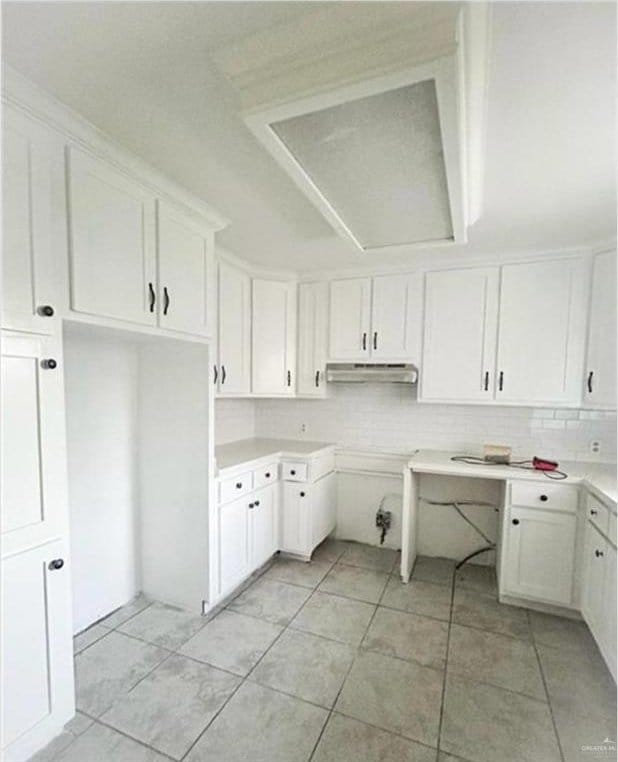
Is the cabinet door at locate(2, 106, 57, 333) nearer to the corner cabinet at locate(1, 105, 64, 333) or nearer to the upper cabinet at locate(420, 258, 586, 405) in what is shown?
the corner cabinet at locate(1, 105, 64, 333)

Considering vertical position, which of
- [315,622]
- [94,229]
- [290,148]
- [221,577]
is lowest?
[315,622]

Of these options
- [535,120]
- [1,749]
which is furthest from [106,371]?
[535,120]

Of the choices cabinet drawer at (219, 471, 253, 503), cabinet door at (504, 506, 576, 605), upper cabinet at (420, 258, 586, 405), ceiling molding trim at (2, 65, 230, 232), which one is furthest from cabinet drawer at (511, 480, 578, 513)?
ceiling molding trim at (2, 65, 230, 232)

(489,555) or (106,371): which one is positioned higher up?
(106,371)

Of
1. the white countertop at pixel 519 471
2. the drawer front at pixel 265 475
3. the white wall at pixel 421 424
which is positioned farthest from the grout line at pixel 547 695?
the drawer front at pixel 265 475

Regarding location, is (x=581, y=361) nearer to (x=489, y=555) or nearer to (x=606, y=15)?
(x=489, y=555)

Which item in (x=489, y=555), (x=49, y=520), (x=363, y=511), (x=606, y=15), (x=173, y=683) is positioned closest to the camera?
(x=606, y=15)

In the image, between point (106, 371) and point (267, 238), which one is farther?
point (267, 238)

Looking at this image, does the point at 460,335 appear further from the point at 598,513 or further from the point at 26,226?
the point at 26,226

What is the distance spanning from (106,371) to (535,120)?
2497 mm

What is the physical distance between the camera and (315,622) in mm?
2359

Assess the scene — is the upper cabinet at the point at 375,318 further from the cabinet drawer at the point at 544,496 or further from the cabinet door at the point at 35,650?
the cabinet door at the point at 35,650

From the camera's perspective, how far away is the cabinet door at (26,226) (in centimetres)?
128

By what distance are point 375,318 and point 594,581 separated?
226cm
